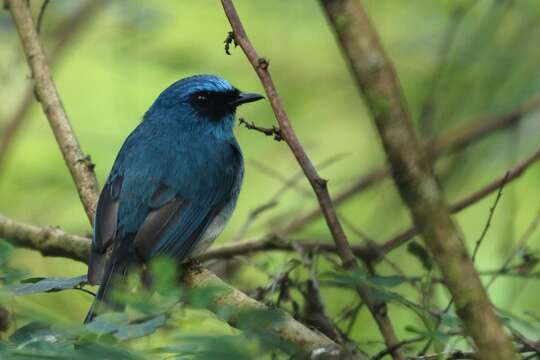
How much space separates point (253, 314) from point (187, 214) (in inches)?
99.0

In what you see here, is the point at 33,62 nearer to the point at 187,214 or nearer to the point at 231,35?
the point at 187,214

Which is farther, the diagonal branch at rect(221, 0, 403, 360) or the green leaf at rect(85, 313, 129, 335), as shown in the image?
the diagonal branch at rect(221, 0, 403, 360)

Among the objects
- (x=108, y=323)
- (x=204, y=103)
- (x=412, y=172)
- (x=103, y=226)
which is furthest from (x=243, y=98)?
(x=412, y=172)

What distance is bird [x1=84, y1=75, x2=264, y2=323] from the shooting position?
4141mm

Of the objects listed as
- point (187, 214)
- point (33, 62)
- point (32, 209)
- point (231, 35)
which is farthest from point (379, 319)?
point (32, 209)

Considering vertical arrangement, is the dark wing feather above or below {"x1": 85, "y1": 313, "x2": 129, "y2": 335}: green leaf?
above

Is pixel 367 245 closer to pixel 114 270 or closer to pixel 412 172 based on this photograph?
pixel 114 270

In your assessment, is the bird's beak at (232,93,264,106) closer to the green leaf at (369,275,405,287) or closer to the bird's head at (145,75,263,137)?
the bird's head at (145,75,263,137)

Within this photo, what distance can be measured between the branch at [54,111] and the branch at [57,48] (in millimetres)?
1370

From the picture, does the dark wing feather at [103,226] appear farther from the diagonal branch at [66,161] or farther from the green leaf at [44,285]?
the green leaf at [44,285]

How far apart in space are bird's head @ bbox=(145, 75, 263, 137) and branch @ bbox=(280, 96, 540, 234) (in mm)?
713

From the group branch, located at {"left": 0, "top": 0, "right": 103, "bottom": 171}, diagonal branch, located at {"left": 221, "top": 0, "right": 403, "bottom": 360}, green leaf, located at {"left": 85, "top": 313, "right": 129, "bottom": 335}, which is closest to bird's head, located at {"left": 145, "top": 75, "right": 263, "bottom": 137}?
branch, located at {"left": 0, "top": 0, "right": 103, "bottom": 171}

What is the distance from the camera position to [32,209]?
6469mm

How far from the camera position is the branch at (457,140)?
17.5 feet
